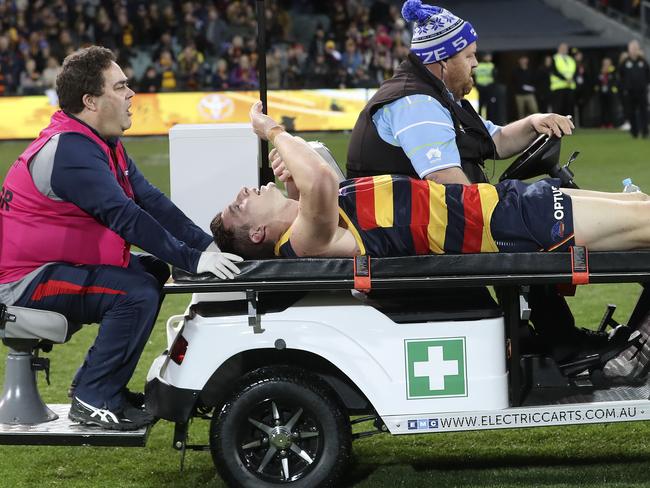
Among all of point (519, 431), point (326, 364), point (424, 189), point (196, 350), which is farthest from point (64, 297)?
point (519, 431)

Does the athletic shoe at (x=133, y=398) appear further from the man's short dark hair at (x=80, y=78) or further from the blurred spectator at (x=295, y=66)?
the blurred spectator at (x=295, y=66)

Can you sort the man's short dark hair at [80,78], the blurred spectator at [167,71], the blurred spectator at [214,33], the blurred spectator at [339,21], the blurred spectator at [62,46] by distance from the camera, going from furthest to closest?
the blurred spectator at [339,21] < the blurred spectator at [214,33] < the blurred spectator at [62,46] < the blurred spectator at [167,71] < the man's short dark hair at [80,78]

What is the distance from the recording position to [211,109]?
21391mm

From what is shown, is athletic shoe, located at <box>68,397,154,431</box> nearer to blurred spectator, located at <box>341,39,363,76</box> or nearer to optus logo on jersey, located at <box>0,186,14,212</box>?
optus logo on jersey, located at <box>0,186,14,212</box>

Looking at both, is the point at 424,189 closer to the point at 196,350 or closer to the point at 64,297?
the point at 196,350

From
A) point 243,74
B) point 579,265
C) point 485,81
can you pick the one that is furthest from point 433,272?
point 243,74

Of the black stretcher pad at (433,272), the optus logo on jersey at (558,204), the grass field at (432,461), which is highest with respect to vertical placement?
the optus logo on jersey at (558,204)

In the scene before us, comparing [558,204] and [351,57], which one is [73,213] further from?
[351,57]

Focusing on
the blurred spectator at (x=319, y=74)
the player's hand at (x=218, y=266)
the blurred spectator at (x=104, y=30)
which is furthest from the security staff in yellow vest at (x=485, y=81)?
the player's hand at (x=218, y=266)

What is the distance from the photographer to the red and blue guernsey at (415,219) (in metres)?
4.27

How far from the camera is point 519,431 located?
529 cm

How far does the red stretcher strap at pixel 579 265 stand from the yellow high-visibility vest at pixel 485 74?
18.2 metres

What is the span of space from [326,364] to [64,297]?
96 centimetres

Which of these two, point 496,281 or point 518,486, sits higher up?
point 496,281
